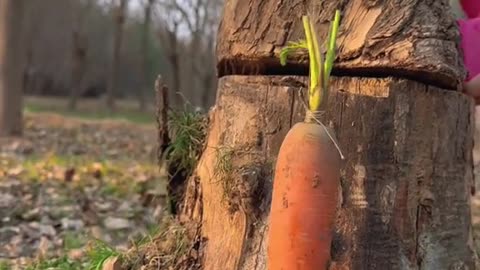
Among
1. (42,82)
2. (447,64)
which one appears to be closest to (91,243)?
(447,64)

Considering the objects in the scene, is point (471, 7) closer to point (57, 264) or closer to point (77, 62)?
point (57, 264)

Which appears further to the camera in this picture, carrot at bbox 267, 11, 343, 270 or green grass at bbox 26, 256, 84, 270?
green grass at bbox 26, 256, 84, 270

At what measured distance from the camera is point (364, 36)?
243cm

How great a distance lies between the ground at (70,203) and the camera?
388cm

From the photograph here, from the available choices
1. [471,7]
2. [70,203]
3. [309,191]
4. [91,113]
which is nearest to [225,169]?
[309,191]

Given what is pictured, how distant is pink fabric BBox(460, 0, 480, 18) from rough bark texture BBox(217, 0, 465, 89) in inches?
34.8

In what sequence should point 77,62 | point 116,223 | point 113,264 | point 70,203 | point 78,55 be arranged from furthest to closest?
point 77,62, point 78,55, point 70,203, point 116,223, point 113,264

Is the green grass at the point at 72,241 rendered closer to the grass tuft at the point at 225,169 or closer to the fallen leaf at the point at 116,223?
the fallen leaf at the point at 116,223

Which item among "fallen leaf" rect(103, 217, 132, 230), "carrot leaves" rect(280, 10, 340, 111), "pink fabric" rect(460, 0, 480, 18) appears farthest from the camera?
"fallen leaf" rect(103, 217, 132, 230)

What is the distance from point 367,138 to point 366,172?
9 centimetres

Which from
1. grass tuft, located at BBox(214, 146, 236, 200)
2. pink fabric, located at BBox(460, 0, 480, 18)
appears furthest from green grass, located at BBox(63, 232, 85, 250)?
pink fabric, located at BBox(460, 0, 480, 18)

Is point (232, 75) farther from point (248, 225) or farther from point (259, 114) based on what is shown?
point (248, 225)

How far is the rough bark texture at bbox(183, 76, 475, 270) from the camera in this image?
7.55ft

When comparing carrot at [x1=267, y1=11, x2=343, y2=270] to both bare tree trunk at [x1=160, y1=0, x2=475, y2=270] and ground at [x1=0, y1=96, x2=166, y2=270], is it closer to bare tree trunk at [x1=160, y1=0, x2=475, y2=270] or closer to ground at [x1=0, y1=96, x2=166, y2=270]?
bare tree trunk at [x1=160, y1=0, x2=475, y2=270]
